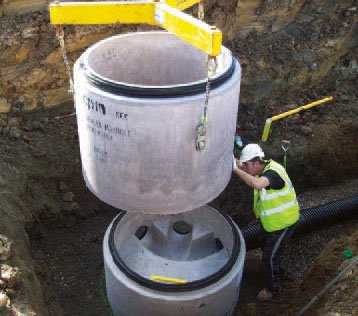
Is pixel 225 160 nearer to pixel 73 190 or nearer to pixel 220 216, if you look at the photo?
pixel 220 216

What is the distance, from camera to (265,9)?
7.18m

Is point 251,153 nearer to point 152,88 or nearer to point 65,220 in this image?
point 152,88

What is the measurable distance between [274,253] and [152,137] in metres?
2.59

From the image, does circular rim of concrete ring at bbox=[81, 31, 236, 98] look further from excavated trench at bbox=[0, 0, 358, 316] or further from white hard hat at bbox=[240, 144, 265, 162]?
excavated trench at bbox=[0, 0, 358, 316]

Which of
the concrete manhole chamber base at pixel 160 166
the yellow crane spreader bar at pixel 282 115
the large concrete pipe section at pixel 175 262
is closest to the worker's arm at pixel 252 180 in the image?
the concrete manhole chamber base at pixel 160 166

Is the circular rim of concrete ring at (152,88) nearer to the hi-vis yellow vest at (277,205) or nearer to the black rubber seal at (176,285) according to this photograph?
the hi-vis yellow vest at (277,205)

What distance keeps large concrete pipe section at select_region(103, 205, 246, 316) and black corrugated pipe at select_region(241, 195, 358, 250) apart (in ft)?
2.72

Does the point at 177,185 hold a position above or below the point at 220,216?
above

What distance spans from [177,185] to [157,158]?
31 cm

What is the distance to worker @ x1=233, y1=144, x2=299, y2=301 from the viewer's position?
4715 millimetres

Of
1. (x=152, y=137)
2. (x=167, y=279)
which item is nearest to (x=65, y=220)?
(x=167, y=279)

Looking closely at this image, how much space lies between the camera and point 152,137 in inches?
134

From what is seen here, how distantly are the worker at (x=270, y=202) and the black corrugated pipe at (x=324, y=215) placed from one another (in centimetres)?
50

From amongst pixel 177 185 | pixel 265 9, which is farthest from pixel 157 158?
pixel 265 9
